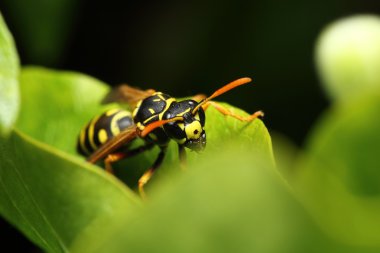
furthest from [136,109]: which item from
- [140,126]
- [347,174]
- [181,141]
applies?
[347,174]

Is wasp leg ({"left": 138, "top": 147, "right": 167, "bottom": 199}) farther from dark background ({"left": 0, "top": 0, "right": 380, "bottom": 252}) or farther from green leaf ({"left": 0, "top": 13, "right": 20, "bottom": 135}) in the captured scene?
dark background ({"left": 0, "top": 0, "right": 380, "bottom": 252})

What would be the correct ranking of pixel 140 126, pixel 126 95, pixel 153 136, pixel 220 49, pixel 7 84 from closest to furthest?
pixel 7 84
pixel 153 136
pixel 140 126
pixel 126 95
pixel 220 49

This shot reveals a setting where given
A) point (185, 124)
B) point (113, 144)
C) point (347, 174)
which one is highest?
point (347, 174)

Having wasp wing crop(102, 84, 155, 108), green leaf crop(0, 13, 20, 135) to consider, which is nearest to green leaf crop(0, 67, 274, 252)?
green leaf crop(0, 13, 20, 135)

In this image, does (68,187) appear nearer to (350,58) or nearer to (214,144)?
(214,144)

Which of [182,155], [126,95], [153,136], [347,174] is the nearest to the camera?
[347,174]

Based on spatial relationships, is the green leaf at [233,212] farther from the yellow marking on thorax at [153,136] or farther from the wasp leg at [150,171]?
the yellow marking on thorax at [153,136]
